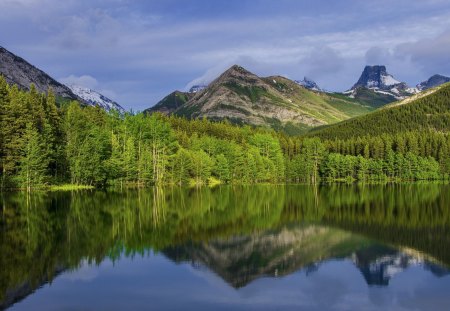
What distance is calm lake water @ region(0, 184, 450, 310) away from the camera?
22.5 meters

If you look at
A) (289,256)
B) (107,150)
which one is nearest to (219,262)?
(289,256)

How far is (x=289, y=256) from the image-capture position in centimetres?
3350

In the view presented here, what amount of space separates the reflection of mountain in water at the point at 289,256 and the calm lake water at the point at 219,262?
7 cm

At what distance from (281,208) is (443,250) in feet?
118

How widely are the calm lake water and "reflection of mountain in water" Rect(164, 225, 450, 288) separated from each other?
0.25ft

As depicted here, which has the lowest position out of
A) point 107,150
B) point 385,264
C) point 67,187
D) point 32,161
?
point 385,264

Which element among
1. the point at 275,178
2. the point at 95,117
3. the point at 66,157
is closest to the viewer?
the point at 66,157

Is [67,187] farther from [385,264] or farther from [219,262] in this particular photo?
[385,264]

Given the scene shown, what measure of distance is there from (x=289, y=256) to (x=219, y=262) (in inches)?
218

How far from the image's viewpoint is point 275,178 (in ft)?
619

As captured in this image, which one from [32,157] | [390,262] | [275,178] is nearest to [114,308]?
[390,262]

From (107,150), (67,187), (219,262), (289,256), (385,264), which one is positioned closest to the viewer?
(385,264)

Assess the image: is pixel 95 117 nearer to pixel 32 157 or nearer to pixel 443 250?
pixel 32 157

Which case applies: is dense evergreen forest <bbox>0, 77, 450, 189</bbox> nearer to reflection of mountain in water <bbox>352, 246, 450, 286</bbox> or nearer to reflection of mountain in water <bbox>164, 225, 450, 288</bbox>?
reflection of mountain in water <bbox>164, 225, 450, 288</bbox>
